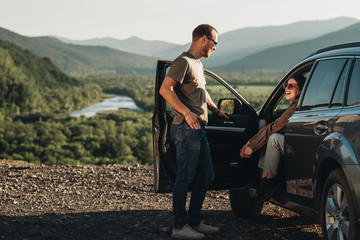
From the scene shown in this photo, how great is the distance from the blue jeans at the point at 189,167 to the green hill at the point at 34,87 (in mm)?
113549

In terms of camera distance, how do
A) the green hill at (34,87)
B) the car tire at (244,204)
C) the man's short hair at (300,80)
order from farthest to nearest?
the green hill at (34,87)
the car tire at (244,204)
the man's short hair at (300,80)

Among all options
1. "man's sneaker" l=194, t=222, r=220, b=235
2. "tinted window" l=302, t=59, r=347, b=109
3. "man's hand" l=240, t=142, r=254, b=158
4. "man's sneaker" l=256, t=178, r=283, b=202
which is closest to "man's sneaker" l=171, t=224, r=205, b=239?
"man's sneaker" l=194, t=222, r=220, b=235

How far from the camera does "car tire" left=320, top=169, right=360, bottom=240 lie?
3.41m

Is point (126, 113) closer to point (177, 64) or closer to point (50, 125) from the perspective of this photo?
point (50, 125)

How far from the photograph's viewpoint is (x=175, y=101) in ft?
14.3

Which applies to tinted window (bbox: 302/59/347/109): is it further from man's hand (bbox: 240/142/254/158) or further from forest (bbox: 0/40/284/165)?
forest (bbox: 0/40/284/165)

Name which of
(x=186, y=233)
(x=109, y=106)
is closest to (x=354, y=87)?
(x=186, y=233)

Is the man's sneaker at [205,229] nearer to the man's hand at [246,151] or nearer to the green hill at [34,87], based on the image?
the man's hand at [246,151]

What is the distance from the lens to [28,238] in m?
4.90

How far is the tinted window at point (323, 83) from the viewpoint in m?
4.00

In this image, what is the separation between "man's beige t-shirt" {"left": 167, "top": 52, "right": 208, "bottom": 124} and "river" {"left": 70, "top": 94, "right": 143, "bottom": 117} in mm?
126910

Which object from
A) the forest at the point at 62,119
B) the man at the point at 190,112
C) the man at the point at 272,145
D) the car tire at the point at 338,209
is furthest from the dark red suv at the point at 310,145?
the forest at the point at 62,119

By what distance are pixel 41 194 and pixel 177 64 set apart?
4.32 m

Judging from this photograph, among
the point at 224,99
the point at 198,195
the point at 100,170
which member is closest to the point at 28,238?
the point at 198,195
